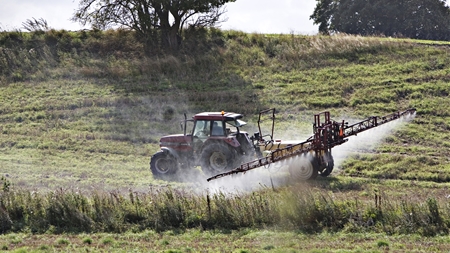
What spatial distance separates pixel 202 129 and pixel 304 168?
11.8 ft

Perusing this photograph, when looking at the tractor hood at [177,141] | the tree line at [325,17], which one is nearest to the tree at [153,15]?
the tree line at [325,17]

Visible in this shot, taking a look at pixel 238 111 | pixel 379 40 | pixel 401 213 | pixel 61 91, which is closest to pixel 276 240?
pixel 401 213

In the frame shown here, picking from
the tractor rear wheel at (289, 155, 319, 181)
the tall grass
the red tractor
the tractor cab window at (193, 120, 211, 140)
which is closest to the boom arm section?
the tractor rear wheel at (289, 155, 319, 181)

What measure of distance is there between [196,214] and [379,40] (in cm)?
2698

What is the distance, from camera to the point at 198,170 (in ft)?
70.7

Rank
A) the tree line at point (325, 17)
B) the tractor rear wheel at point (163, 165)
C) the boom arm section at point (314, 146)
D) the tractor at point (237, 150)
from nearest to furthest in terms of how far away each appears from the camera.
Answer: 1. the boom arm section at point (314, 146)
2. the tractor at point (237, 150)
3. the tractor rear wheel at point (163, 165)
4. the tree line at point (325, 17)

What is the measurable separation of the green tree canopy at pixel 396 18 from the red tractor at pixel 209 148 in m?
33.3

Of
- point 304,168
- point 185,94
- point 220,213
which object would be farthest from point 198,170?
point 185,94

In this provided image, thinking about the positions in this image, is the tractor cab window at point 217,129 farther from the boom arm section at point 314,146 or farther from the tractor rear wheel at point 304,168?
the tractor rear wheel at point 304,168

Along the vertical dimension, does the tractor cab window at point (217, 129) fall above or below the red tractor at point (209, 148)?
above

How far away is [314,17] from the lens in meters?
56.2

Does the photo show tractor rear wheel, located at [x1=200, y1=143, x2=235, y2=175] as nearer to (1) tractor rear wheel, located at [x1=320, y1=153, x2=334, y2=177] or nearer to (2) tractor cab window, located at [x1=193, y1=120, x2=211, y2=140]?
(2) tractor cab window, located at [x1=193, y1=120, x2=211, y2=140]

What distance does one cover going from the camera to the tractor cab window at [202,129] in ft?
68.4

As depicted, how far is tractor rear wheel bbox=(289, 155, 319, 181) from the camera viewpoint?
19812 mm
